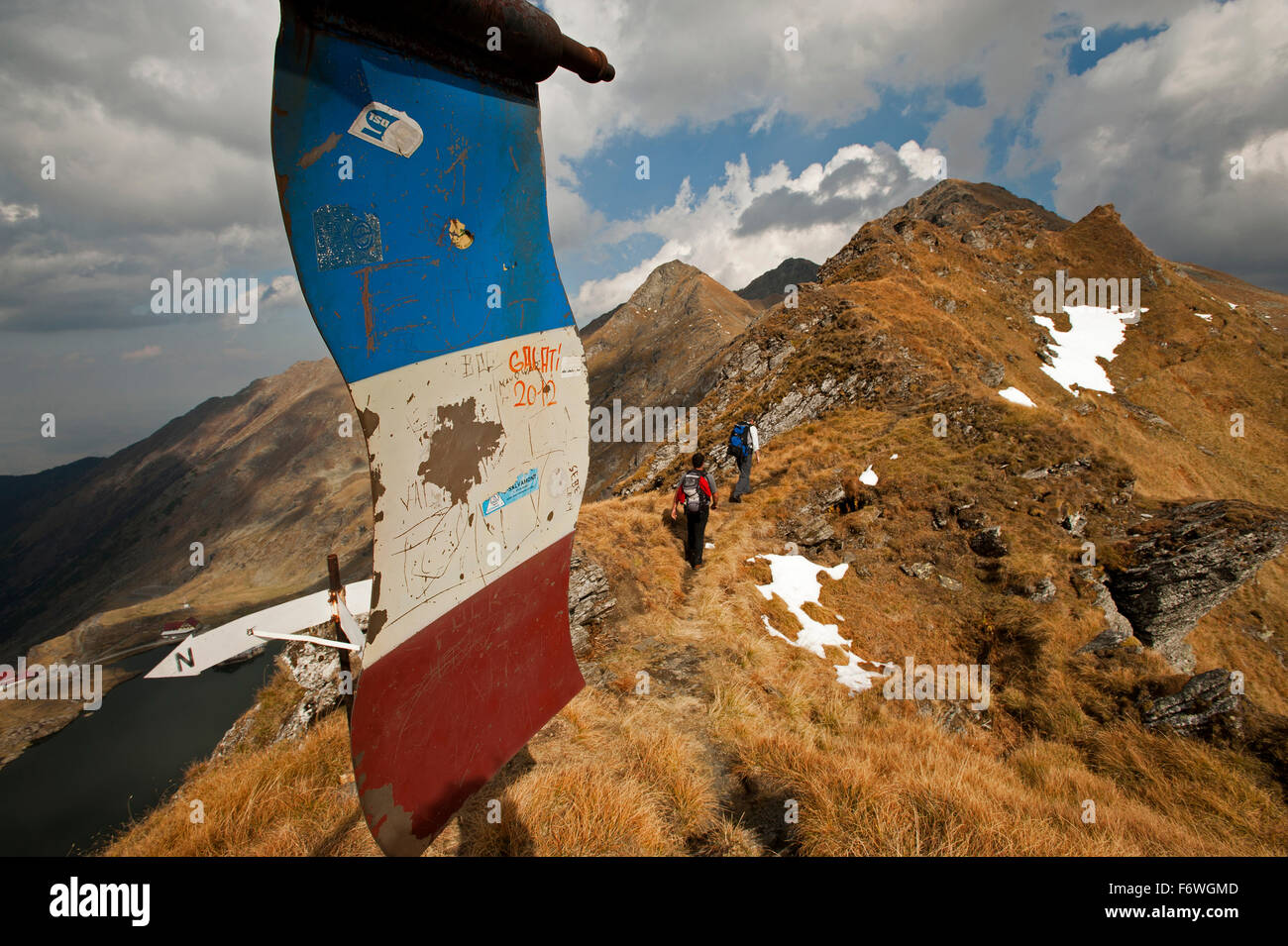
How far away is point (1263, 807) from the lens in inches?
205

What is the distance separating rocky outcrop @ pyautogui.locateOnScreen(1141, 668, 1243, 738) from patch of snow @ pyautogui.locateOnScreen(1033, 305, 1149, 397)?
27569 mm

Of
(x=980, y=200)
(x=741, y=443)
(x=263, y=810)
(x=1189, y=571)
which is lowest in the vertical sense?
(x=263, y=810)

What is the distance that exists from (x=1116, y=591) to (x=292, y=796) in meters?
14.7

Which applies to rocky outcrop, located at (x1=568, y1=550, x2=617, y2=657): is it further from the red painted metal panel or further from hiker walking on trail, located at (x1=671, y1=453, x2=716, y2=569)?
the red painted metal panel

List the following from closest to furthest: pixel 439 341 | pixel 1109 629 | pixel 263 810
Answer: pixel 439 341, pixel 263 810, pixel 1109 629

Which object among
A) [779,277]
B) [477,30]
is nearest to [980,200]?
[779,277]

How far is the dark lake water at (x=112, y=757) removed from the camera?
1965 inches

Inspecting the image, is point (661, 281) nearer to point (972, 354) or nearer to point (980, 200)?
point (980, 200)

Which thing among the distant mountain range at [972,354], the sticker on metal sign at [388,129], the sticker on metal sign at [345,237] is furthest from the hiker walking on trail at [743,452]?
the sticker on metal sign at [345,237]

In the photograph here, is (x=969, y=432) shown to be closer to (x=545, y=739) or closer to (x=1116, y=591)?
(x=1116, y=591)

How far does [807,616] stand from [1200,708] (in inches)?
210

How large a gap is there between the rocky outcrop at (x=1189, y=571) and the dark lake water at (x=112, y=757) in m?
60.5

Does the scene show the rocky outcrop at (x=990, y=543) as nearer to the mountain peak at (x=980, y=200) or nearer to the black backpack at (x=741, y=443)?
the black backpack at (x=741, y=443)

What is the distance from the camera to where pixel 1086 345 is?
35000 mm
